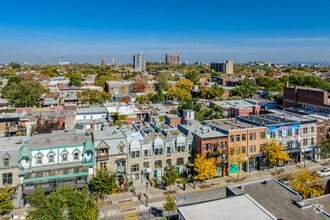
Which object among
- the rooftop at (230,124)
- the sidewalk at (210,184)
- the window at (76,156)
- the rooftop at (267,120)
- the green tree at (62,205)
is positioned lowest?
the sidewalk at (210,184)

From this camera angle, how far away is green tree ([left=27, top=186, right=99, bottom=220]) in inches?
1019

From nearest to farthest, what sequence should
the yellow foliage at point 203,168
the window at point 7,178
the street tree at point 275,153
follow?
the window at point 7,178 < the yellow foliage at point 203,168 < the street tree at point 275,153

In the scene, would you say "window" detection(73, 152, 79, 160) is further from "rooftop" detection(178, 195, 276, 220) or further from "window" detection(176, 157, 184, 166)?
"rooftop" detection(178, 195, 276, 220)

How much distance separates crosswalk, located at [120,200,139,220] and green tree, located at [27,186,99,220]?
876 centimetres

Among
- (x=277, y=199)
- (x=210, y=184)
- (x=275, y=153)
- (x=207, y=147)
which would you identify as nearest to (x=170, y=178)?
(x=210, y=184)

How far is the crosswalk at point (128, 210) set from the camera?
1372 inches

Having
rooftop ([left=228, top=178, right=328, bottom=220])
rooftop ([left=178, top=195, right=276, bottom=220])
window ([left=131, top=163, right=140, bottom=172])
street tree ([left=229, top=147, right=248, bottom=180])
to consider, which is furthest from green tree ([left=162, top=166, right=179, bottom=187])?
rooftop ([left=178, top=195, right=276, bottom=220])

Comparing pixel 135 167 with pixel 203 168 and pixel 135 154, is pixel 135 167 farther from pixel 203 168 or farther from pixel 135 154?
pixel 203 168

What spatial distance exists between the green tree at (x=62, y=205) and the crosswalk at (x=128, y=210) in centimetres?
876

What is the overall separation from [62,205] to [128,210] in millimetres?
11237

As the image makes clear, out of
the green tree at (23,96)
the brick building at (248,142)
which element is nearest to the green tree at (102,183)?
the brick building at (248,142)

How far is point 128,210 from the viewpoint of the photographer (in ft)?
120

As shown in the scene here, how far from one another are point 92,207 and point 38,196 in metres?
6.17

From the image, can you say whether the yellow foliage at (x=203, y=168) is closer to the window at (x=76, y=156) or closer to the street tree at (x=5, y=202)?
the window at (x=76, y=156)
